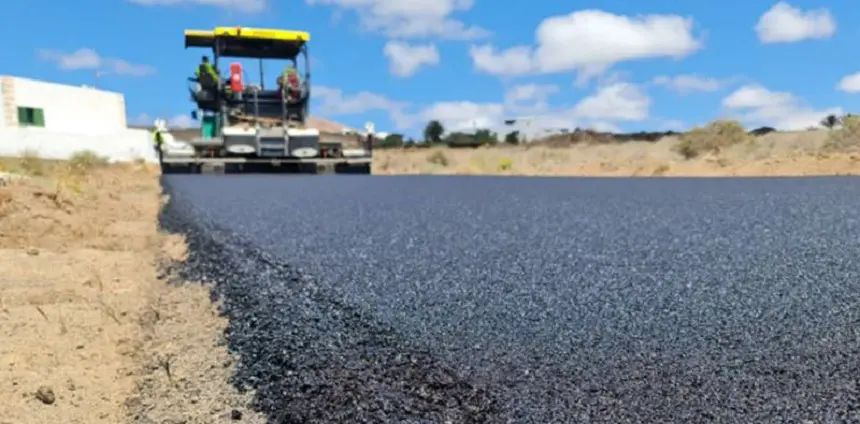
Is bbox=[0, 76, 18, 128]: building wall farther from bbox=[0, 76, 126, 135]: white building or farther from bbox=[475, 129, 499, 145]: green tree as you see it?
bbox=[475, 129, 499, 145]: green tree

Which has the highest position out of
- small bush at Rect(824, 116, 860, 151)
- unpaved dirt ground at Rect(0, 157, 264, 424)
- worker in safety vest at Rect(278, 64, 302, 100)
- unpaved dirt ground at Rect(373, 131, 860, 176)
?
worker in safety vest at Rect(278, 64, 302, 100)

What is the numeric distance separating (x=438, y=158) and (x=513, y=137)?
13854 mm

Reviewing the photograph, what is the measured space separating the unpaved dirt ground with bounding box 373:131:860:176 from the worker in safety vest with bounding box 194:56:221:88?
823 cm

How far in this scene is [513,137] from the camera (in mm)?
40188

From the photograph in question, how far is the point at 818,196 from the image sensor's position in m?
7.77

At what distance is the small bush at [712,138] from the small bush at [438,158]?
790 cm

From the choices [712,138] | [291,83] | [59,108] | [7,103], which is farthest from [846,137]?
[59,108]

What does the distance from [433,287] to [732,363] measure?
4.87 ft

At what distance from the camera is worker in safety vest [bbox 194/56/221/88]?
16.0 m

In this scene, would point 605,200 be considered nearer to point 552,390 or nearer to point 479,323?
point 479,323

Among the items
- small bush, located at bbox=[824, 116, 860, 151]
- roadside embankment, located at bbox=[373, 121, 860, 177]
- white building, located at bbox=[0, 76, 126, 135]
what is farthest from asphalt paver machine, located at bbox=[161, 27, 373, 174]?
white building, located at bbox=[0, 76, 126, 135]

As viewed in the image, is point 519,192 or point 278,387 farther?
point 519,192

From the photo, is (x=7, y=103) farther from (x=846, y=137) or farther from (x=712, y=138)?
(x=846, y=137)

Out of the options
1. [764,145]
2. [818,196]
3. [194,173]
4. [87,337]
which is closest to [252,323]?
[87,337]
